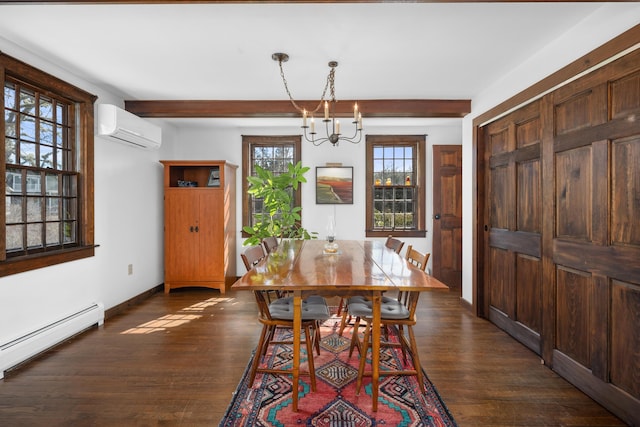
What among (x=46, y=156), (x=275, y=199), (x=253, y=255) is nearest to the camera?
(x=253, y=255)

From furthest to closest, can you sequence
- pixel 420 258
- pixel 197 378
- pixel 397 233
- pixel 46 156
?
pixel 397 233, pixel 46 156, pixel 420 258, pixel 197 378

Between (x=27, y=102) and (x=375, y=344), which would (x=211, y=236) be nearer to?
(x=27, y=102)

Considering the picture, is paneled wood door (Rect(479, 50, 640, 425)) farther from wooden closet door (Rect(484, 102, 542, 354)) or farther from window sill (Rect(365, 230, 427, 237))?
window sill (Rect(365, 230, 427, 237))

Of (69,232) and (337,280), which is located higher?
(69,232)

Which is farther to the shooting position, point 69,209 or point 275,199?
point 275,199

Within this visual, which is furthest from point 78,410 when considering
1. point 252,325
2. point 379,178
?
point 379,178

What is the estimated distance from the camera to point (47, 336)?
2902mm

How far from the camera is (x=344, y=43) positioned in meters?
2.69

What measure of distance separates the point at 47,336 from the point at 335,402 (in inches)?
98.7

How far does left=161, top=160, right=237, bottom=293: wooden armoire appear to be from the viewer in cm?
486

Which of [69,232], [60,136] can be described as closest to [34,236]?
[69,232]

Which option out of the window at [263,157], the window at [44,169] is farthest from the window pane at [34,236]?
the window at [263,157]

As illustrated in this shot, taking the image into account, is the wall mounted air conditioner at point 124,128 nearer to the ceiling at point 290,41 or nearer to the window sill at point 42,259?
the ceiling at point 290,41

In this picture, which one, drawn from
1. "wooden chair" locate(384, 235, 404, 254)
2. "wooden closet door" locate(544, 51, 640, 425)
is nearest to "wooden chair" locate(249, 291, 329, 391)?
"wooden chair" locate(384, 235, 404, 254)
